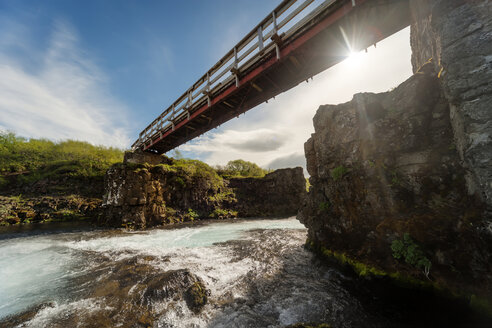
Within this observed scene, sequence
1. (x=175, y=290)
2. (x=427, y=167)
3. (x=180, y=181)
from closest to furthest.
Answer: (x=175, y=290), (x=427, y=167), (x=180, y=181)

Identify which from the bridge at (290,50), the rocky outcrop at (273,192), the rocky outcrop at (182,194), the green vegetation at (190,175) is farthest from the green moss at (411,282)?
the rocky outcrop at (273,192)

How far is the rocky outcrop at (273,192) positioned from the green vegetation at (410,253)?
57.6 feet

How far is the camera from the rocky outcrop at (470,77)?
280cm

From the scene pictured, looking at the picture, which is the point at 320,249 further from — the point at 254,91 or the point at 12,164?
the point at 12,164

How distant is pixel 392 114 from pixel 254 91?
6.73 metres

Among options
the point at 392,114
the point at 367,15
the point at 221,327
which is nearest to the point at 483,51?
the point at 392,114

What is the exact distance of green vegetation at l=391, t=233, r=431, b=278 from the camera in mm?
3467

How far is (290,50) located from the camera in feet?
22.4

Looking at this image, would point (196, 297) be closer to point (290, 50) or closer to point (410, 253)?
point (410, 253)

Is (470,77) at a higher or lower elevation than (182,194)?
higher

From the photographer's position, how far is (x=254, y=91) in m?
9.56

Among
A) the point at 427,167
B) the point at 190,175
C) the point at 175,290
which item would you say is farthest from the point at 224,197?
the point at 427,167

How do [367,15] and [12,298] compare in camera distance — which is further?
[367,15]

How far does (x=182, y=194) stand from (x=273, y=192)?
11.8 metres
